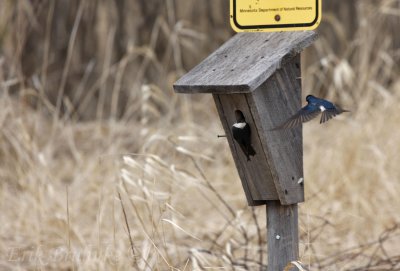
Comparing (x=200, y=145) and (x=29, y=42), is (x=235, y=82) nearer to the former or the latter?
(x=200, y=145)

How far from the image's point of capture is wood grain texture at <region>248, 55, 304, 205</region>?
2473mm

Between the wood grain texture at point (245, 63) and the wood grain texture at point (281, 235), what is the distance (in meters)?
0.46

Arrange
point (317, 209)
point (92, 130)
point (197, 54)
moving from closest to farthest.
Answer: point (317, 209), point (92, 130), point (197, 54)

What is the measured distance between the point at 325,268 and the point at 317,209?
0.92 metres

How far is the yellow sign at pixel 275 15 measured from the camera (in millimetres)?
2508

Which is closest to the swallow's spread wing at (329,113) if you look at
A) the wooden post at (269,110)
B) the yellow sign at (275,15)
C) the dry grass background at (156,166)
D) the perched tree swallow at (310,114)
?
the perched tree swallow at (310,114)

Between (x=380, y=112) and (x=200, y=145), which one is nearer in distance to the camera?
(x=380, y=112)

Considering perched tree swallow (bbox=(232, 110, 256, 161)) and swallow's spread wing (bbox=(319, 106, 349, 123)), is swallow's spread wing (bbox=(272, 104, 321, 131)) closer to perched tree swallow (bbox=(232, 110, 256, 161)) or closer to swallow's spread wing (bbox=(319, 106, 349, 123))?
swallow's spread wing (bbox=(319, 106, 349, 123))

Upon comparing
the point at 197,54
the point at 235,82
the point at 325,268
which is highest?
the point at 197,54

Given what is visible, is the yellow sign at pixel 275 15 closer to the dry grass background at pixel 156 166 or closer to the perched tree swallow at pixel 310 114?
the perched tree swallow at pixel 310 114

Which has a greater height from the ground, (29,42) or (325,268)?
(29,42)

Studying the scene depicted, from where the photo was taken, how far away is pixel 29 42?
6383mm

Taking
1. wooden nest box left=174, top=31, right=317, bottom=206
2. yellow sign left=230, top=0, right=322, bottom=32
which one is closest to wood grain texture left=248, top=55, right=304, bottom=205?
wooden nest box left=174, top=31, right=317, bottom=206

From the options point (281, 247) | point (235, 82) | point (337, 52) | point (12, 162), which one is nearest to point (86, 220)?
point (12, 162)
